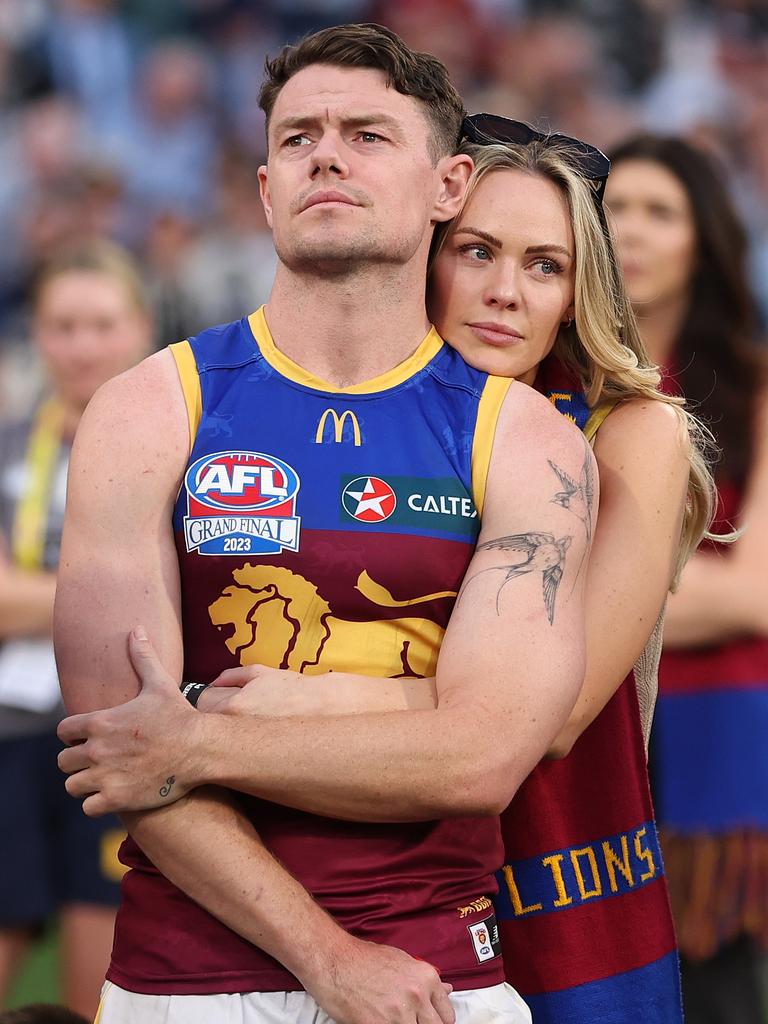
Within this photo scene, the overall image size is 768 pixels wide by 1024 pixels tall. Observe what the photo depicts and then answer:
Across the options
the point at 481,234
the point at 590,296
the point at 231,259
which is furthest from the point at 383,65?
the point at 231,259

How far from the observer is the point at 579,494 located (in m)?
2.76

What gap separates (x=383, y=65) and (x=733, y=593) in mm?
2426

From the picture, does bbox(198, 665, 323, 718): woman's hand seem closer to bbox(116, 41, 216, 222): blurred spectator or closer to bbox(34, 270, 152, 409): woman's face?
bbox(34, 270, 152, 409): woman's face

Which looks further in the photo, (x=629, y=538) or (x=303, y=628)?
(x=629, y=538)

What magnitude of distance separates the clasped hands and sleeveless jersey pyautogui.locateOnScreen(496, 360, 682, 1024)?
2.36 ft

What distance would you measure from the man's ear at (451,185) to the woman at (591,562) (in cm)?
9

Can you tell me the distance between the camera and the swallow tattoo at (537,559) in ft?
8.66

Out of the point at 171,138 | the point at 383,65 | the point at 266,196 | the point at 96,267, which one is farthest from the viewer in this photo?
the point at 171,138

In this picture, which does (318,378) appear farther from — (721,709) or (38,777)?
(38,777)

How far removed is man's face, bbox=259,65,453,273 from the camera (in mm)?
2736

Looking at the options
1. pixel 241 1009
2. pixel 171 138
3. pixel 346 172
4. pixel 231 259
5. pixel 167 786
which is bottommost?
pixel 241 1009

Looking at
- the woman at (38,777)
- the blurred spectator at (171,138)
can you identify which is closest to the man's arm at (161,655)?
the woman at (38,777)

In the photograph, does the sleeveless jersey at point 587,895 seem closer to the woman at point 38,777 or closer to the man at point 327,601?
the man at point 327,601

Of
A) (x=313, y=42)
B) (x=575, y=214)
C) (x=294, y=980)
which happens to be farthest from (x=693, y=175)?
(x=294, y=980)
